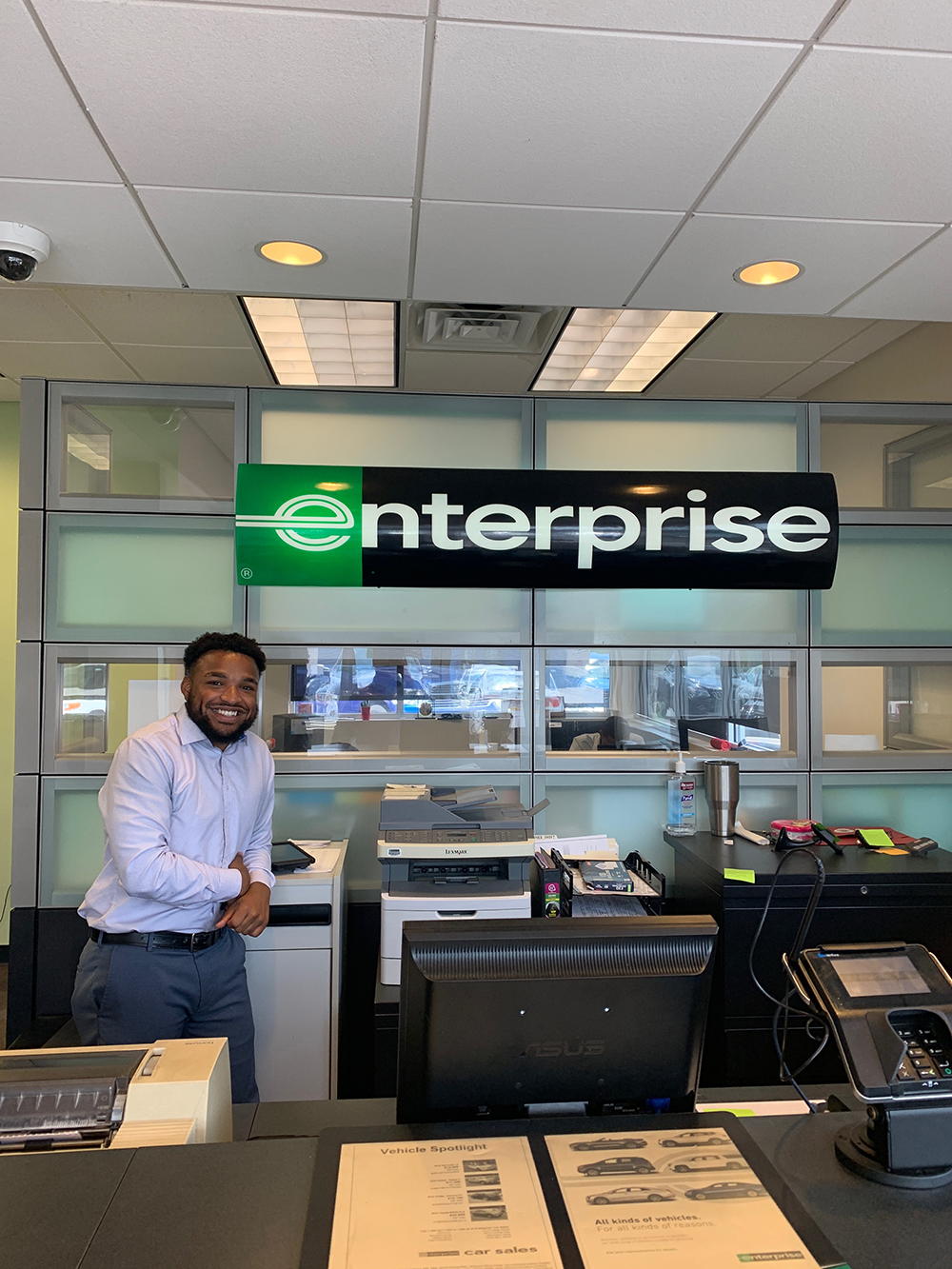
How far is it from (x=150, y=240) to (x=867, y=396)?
3.31 m

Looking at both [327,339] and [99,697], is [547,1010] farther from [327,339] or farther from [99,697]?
[327,339]

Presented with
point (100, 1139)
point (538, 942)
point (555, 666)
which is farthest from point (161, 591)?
point (538, 942)

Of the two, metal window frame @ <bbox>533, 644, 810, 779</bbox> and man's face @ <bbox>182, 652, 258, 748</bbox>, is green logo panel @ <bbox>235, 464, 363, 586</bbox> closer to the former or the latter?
man's face @ <bbox>182, 652, 258, 748</bbox>

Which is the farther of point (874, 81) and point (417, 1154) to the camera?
point (874, 81)

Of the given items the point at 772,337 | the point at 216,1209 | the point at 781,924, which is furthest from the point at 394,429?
the point at 216,1209

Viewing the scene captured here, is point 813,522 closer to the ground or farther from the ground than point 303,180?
closer to the ground

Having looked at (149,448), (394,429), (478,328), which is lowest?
(149,448)

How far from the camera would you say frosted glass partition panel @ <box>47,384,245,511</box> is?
3287mm

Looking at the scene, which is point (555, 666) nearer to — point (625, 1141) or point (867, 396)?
point (867, 396)

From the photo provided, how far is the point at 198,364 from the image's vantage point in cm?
413

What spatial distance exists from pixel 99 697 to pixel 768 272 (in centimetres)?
290

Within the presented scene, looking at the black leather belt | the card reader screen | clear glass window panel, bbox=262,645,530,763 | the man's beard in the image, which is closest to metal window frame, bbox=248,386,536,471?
clear glass window panel, bbox=262,645,530,763

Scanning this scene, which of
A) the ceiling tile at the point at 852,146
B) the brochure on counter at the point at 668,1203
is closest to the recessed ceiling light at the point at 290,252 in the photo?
the ceiling tile at the point at 852,146

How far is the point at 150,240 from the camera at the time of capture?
2.35 m
